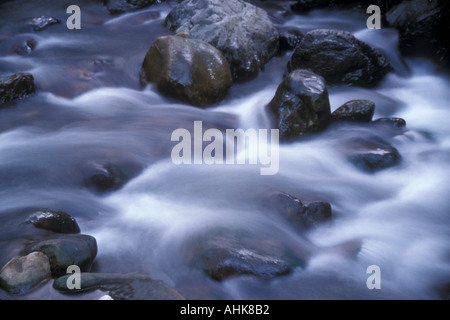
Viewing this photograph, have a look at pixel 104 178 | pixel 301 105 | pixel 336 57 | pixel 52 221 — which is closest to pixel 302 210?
pixel 301 105

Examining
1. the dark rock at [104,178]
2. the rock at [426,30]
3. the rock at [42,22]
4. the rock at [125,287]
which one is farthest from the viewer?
the rock at [42,22]

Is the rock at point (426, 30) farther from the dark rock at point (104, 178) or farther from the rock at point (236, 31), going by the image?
the dark rock at point (104, 178)

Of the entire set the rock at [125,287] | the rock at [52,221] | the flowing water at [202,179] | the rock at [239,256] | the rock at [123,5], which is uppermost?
the rock at [123,5]

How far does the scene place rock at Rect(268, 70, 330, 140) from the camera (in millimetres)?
4848

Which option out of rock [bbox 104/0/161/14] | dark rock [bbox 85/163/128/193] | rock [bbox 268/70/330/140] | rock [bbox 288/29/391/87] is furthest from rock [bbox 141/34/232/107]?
rock [bbox 104/0/161/14]

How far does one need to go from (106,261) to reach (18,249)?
23.4 inches

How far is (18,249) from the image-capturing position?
8.53 ft

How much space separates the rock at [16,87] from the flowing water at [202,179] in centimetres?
10

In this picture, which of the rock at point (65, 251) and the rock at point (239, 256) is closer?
the rock at point (65, 251)

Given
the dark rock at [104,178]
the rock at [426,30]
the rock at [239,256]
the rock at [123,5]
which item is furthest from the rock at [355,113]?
the rock at [123,5]

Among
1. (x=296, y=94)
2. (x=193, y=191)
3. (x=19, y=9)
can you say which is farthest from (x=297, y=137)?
(x=19, y=9)

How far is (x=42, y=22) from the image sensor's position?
7.41 m

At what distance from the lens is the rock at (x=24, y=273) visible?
2305 mm

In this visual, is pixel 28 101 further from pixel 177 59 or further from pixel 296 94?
pixel 296 94
